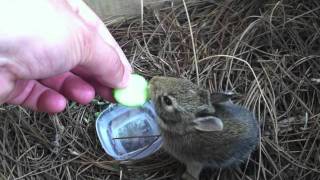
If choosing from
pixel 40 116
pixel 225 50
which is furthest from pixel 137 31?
pixel 40 116

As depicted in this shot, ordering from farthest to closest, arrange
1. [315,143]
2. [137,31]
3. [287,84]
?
[137,31] < [287,84] < [315,143]

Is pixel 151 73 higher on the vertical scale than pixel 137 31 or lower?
lower

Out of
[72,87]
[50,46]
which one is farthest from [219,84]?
[50,46]

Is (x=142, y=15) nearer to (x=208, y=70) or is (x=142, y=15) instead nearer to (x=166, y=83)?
(x=208, y=70)

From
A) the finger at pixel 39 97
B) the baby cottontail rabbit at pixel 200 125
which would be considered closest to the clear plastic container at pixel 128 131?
the baby cottontail rabbit at pixel 200 125

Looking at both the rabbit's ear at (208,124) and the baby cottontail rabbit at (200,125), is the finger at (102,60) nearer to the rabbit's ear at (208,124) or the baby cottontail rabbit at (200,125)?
the baby cottontail rabbit at (200,125)

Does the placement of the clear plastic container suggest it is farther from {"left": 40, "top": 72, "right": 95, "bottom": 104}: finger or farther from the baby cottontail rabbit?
{"left": 40, "top": 72, "right": 95, "bottom": 104}: finger

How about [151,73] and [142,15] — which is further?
[142,15]

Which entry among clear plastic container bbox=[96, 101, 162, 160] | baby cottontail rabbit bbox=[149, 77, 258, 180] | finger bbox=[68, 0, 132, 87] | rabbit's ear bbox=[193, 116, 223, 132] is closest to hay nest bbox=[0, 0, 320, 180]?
clear plastic container bbox=[96, 101, 162, 160]
